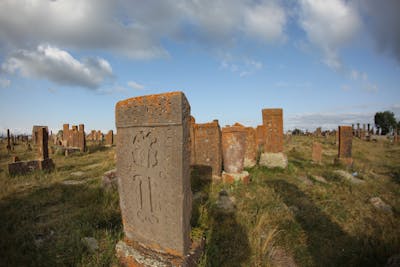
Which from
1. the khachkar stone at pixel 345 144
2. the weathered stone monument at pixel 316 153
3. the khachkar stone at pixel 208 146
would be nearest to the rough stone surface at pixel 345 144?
the khachkar stone at pixel 345 144

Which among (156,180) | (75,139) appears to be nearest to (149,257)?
(156,180)

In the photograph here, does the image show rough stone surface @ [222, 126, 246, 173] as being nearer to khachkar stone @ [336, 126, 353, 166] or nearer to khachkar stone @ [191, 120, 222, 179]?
khachkar stone @ [191, 120, 222, 179]

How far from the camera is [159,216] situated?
7.73ft

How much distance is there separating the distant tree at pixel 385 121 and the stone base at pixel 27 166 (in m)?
55.6

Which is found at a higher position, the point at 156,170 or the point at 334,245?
the point at 156,170

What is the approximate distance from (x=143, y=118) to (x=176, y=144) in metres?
0.54

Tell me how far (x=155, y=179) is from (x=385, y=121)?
59.0 m

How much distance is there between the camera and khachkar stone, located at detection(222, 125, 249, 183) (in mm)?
5887

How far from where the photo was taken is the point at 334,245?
2.97m

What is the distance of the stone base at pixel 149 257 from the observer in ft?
7.21

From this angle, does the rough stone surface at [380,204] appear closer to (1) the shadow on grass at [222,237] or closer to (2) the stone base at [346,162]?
(1) the shadow on grass at [222,237]

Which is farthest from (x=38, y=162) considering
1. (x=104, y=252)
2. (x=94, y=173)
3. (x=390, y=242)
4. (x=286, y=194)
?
(x=390, y=242)

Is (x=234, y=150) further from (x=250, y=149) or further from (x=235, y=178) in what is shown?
(x=250, y=149)

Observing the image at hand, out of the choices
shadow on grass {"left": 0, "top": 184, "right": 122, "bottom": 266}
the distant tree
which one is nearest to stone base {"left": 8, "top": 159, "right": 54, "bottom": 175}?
shadow on grass {"left": 0, "top": 184, "right": 122, "bottom": 266}
